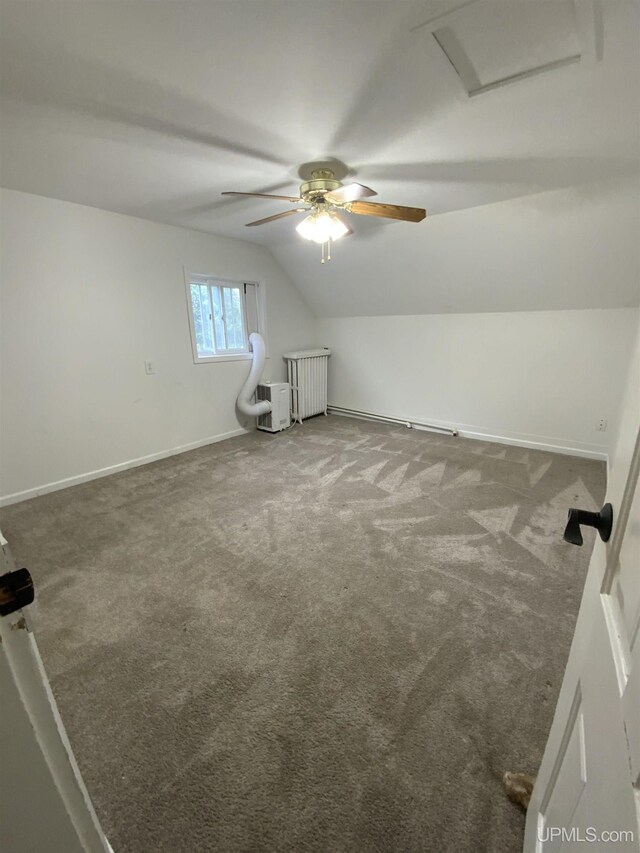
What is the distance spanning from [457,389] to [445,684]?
10.8 feet

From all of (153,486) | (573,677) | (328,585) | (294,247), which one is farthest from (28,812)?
(294,247)

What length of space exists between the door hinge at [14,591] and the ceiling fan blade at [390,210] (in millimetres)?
2173

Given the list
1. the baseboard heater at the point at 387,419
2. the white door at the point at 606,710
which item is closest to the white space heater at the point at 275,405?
the baseboard heater at the point at 387,419

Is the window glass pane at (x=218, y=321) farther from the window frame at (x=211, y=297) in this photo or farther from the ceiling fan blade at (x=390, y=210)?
the ceiling fan blade at (x=390, y=210)

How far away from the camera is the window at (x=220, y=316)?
144 inches

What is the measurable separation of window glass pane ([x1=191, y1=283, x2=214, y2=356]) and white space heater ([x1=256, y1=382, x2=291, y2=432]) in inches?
29.3

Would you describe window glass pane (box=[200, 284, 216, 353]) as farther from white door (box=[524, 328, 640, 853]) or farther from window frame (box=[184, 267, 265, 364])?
white door (box=[524, 328, 640, 853])

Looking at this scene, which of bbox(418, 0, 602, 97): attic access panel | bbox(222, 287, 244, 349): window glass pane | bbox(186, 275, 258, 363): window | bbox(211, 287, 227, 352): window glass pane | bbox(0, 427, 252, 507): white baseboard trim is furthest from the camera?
bbox(222, 287, 244, 349): window glass pane

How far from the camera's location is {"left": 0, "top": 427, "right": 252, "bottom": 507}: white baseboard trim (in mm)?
2673

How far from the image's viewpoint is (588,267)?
112 inches

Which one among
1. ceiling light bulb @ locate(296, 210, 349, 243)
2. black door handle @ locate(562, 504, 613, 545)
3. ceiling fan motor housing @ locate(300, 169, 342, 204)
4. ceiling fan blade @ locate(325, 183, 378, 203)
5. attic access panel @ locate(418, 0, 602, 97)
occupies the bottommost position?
black door handle @ locate(562, 504, 613, 545)

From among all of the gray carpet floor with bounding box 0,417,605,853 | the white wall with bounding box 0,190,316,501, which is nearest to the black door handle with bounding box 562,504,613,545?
the gray carpet floor with bounding box 0,417,605,853

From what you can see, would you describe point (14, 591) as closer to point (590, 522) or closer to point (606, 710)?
point (606, 710)

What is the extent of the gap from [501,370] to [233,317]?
309cm
